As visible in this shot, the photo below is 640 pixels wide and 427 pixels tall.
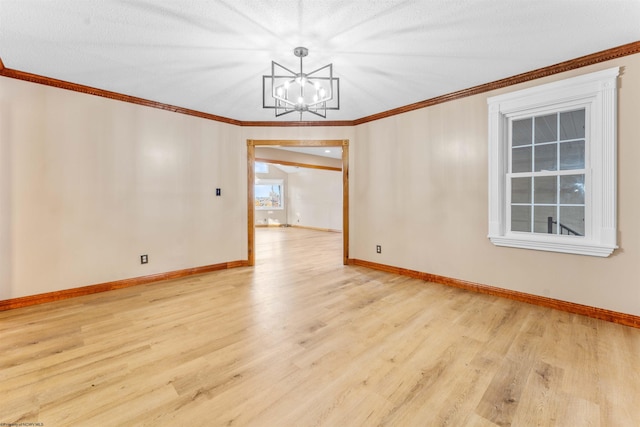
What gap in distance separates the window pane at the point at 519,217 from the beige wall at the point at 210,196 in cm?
32

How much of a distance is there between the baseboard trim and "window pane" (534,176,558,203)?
168 inches

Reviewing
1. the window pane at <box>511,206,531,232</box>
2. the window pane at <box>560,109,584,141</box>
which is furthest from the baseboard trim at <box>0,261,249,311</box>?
the window pane at <box>560,109,584,141</box>

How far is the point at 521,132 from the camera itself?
3312 millimetres

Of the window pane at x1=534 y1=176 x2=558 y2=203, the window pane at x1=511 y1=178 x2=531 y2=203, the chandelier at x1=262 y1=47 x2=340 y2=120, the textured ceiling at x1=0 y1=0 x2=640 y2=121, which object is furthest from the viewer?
the window pane at x1=511 y1=178 x2=531 y2=203

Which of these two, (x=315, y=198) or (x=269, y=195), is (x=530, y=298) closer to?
(x=315, y=198)

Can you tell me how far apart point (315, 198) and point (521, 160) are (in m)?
8.25

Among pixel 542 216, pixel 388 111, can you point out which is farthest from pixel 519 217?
pixel 388 111

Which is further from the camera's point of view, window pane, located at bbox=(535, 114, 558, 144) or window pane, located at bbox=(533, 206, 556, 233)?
window pane, located at bbox=(533, 206, 556, 233)

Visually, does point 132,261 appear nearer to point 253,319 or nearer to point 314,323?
point 253,319

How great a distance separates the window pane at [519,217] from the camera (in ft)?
11.1

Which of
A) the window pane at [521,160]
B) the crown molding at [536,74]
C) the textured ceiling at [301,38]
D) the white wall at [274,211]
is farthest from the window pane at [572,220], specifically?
the white wall at [274,211]

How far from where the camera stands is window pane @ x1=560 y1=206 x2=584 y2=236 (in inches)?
121

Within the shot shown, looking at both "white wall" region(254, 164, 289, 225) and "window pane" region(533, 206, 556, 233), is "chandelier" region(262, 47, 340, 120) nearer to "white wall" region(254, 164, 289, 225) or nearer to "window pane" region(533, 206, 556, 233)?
→ "window pane" region(533, 206, 556, 233)

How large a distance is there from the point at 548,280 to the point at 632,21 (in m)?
2.33
